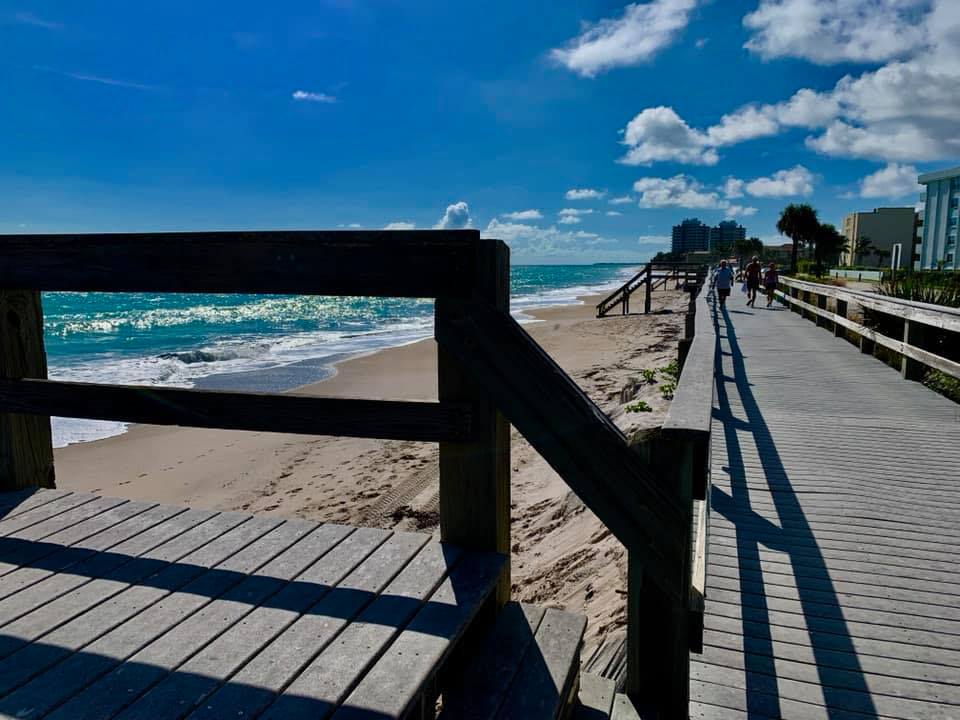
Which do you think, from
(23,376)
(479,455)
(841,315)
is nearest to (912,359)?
(841,315)

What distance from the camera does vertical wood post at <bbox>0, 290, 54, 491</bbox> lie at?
257 cm

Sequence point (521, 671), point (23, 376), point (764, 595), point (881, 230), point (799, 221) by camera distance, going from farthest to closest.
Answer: point (881, 230) → point (799, 221) → point (764, 595) → point (23, 376) → point (521, 671)

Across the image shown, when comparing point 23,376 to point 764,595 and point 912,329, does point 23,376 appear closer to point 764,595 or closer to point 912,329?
point 764,595

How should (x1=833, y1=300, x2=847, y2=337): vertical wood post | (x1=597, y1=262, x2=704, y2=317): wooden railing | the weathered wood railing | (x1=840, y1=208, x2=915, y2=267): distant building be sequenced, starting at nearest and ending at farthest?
the weathered wood railing, (x1=833, y1=300, x2=847, y2=337): vertical wood post, (x1=597, y1=262, x2=704, y2=317): wooden railing, (x1=840, y1=208, x2=915, y2=267): distant building

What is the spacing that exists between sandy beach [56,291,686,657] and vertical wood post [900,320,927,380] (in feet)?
9.97

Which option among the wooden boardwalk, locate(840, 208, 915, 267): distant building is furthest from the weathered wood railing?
locate(840, 208, 915, 267): distant building

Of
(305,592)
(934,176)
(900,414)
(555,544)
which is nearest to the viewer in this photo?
(305,592)

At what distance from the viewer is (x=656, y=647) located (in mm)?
1807

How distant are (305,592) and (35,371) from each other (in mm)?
1693

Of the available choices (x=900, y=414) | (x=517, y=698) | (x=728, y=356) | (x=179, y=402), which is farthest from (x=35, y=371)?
(x=728, y=356)

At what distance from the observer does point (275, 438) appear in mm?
9781

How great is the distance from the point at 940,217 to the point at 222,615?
248 ft

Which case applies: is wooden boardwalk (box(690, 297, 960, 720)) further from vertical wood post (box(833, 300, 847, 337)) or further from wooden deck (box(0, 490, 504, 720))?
vertical wood post (box(833, 300, 847, 337))

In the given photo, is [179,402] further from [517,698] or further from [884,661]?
[884,661]
